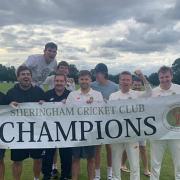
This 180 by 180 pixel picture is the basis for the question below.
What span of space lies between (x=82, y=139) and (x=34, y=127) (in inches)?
37.6

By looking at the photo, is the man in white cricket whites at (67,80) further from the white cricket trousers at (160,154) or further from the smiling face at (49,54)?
the white cricket trousers at (160,154)

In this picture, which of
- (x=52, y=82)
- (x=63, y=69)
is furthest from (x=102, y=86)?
(x=52, y=82)

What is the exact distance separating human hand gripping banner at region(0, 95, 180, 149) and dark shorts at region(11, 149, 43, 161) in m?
0.15

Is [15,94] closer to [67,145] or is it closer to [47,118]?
[47,118]

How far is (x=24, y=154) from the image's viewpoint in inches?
292

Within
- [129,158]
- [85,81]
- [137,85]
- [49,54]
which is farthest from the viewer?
[49,54]

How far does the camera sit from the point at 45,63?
29.5 ft

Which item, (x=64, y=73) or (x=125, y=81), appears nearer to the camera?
(x=125, y=81)

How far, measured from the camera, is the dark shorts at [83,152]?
7.47 meters

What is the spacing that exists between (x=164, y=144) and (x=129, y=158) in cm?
73

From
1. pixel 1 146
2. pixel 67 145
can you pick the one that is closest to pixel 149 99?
pixel 67 145

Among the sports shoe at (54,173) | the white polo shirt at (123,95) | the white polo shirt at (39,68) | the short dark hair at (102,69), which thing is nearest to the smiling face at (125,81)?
the white polo shirt at (123,95)

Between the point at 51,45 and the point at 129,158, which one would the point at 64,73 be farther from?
the point at 129,158

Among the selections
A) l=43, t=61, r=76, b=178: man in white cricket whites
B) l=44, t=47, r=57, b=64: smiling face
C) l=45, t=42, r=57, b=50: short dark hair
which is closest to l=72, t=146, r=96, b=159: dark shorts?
l=43, t=61, r=76, b=178: man in white cricket whites
